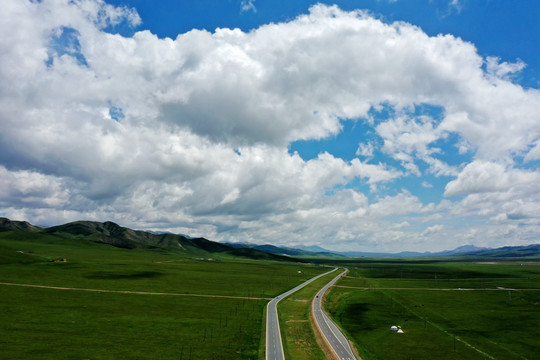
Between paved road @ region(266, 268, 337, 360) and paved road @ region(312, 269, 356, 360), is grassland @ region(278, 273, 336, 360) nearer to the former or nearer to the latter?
paved road @ region(266, 268, 337, 360)

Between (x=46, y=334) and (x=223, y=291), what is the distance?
3617 inches

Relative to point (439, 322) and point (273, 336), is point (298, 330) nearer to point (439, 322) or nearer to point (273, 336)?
point (273, 336)

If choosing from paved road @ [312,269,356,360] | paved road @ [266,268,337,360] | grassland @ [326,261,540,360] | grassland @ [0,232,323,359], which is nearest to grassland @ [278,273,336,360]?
paved road @ [266,268,337,360]

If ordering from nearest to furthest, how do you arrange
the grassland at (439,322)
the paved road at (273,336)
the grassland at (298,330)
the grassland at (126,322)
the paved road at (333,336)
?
the grassland at (126,322)
the paved road at (273,336)
the grassland at (298,330)
the paved road at (333,336)
the grassland at (439,322)

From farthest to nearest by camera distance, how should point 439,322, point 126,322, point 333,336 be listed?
point 439,322 → point 126,322 → point 333,336

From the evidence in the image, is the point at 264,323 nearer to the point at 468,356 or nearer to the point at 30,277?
the point at 468,356

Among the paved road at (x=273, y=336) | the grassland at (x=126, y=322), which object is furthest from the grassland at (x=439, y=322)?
the grassland at (x=126, y=322)

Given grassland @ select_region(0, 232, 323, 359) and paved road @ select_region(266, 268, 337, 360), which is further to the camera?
paved road @ select_region(266, 268, 337, 360)

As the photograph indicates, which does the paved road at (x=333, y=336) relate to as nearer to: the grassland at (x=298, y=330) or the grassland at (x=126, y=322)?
the grassland at (x=298, y=330)

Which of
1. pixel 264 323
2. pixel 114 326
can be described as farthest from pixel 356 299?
pixel 114 326

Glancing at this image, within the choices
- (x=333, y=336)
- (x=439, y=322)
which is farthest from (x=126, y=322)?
(x=439, y=322)

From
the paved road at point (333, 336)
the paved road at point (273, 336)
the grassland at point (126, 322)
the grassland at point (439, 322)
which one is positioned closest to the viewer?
the grassland at point (126, 322)

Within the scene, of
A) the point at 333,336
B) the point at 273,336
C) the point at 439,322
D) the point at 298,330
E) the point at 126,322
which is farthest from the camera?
the point at 439,322

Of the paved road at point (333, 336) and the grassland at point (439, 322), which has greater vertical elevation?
the paved road at point (333, 336)
